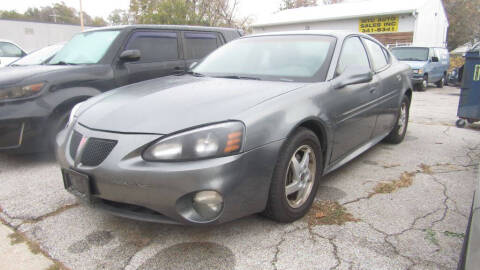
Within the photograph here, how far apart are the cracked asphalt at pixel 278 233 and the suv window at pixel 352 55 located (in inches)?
45.5

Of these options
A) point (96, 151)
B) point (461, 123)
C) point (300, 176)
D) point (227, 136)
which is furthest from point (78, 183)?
point (461, 123)

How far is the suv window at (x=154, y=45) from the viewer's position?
5.00 metres

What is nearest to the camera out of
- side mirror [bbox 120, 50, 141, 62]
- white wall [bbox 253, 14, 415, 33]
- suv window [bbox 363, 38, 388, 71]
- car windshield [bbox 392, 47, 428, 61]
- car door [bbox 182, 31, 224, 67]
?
suv window [bbox 363, 38, 388, 71]

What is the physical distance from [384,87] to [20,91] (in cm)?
405

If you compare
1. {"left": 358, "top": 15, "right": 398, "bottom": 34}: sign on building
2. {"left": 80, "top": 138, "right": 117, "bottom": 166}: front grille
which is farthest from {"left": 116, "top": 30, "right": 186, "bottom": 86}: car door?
{"left": 358, "top": 15, "right": 398, "bottom": 34}: sign on building

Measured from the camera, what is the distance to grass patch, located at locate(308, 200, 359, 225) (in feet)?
8.98

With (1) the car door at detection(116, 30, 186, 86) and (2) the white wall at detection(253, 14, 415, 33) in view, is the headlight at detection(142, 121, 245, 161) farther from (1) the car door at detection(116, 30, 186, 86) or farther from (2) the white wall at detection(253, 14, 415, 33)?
(2) the white wall at detection(253, 14, 415, 33)

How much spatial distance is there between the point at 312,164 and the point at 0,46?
11.1 metres

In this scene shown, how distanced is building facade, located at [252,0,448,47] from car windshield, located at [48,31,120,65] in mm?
17492

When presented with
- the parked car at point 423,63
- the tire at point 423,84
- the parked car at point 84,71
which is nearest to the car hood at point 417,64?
the parked car at point 423,63

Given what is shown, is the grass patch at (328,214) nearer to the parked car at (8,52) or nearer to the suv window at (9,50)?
the parked car at (8,52)

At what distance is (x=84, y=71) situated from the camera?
4.36 meters

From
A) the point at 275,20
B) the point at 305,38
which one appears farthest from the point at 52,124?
the point at 275,20

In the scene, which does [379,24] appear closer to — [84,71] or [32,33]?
[84,71]
